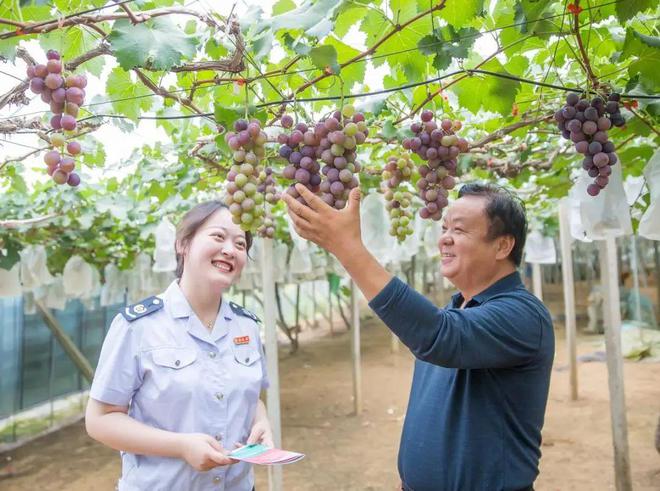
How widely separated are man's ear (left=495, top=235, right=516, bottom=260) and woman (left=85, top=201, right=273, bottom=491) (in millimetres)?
968

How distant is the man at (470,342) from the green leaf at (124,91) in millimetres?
1097

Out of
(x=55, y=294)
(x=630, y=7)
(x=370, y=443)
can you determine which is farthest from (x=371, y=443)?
(x=630, y=7)

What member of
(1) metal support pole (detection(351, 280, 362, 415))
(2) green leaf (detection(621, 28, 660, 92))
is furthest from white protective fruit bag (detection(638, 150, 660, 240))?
(1) metal support pole (detection(351, 280, 362, 415))

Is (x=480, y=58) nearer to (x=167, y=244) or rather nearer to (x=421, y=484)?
(x=421, y=484)

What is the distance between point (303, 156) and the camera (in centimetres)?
152

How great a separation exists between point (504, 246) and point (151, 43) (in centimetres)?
132

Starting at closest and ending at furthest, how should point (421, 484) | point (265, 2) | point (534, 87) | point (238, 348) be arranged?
point (265, 2) < point (421, 484) < point (238, 348) < point (534, 87)

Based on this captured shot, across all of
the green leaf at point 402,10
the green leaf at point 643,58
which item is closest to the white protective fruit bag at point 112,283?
the green leaf at point 402,10

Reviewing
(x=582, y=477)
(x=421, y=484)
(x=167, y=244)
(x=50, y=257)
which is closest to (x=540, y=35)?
(x=421, y=484)

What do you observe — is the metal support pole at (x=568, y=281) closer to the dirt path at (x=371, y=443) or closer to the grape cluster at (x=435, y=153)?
the dirt path at (x=371, y=443)

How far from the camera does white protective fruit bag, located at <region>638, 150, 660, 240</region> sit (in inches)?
89.3

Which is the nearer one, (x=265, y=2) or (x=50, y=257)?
(x=265, y=2)

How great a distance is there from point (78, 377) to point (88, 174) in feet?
18.0

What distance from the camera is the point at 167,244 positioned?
16.3 ft
